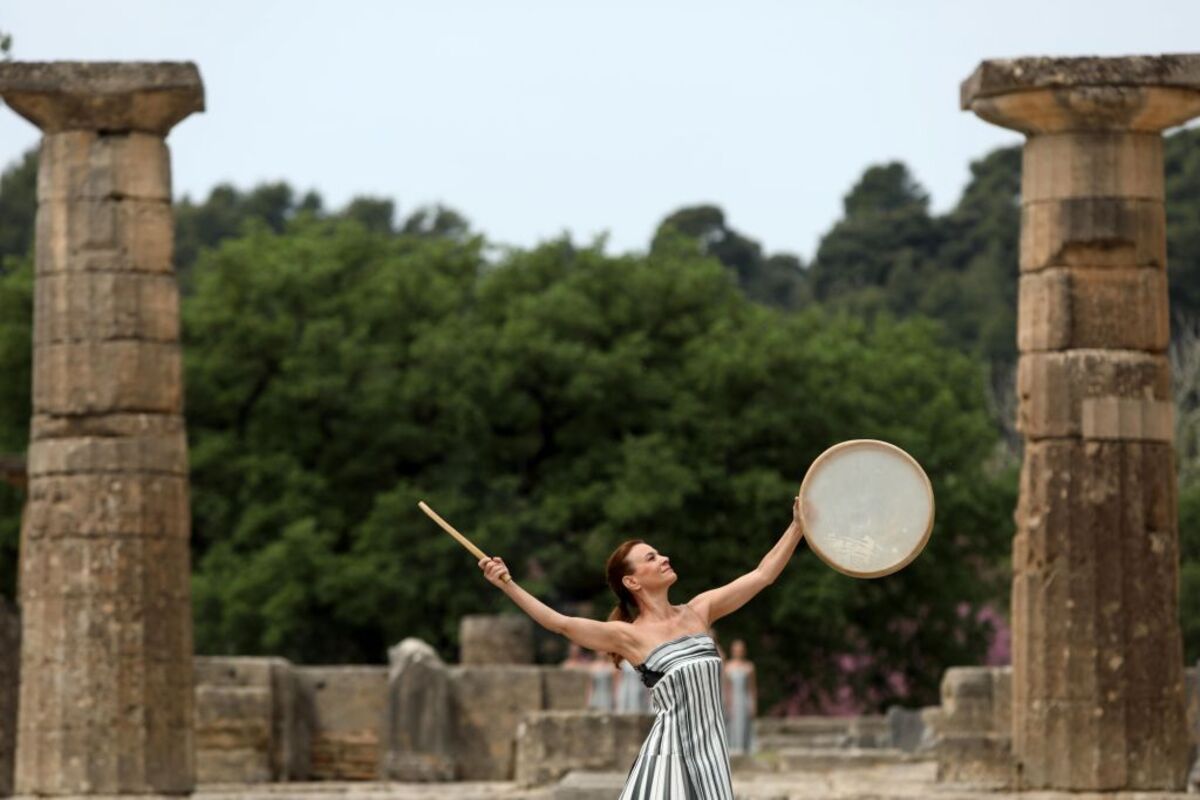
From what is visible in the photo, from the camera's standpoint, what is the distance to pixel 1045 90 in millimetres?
19188

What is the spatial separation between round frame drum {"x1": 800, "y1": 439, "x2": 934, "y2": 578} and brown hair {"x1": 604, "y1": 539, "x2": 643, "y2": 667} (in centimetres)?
66

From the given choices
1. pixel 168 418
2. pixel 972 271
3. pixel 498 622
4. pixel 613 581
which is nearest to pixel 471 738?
pixel 498 622

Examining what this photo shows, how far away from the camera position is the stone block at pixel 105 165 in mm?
20234

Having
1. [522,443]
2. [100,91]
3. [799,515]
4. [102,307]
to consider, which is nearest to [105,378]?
[102,307]

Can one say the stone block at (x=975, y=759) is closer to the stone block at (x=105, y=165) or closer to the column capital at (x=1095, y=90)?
the column capital at (x=1095, y=90)

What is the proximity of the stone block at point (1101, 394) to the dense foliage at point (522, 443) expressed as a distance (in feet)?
54.6

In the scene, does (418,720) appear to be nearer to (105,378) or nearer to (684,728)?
(105,378)

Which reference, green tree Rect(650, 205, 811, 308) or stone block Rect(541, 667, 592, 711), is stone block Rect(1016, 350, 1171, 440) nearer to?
stone block Rect(541, 667, 592, 711)

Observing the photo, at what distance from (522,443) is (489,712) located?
9.97 metres

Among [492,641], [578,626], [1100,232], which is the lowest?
[578,626]

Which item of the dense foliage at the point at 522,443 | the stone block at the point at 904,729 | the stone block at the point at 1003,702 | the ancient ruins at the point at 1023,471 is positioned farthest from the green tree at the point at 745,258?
the ancient ruins at the point at 1023,471

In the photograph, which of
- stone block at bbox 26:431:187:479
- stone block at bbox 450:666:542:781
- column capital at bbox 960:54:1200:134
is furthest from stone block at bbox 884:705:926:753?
column capital at bbox 960:54:1200:134

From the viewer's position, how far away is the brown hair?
11273 millimetres

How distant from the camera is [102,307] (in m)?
20.3
